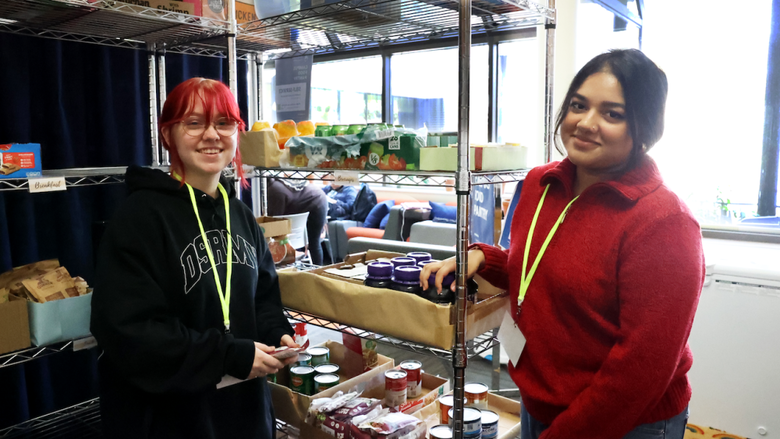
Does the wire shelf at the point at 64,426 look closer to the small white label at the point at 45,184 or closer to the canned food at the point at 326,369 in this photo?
the canned food at the point at 326,369

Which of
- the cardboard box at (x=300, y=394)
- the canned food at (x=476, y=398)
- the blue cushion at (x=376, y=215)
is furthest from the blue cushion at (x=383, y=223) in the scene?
the canned food at (x=476, y=398)

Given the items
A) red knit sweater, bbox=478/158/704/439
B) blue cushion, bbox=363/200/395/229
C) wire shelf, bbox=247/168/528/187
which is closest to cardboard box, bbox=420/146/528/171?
wire shelf, bbox=247/168/528/187

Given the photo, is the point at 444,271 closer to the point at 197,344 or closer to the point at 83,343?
the point at 197,344

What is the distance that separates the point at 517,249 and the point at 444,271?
187mm

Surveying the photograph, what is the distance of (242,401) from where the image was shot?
148cm

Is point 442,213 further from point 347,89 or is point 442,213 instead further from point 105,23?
point 105,23

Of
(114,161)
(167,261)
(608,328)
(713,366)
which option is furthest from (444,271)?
(713,366)

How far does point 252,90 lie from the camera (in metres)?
2.50

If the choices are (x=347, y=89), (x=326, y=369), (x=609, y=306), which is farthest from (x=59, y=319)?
(x=347, y=89)

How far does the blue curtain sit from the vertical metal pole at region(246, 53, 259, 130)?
43 cm

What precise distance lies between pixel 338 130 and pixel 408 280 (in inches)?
23.6

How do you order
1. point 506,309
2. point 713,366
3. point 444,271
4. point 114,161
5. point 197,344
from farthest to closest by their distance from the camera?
point 713,366 < point 114,161 < point 506,309 < point 444,271 < point 197,344

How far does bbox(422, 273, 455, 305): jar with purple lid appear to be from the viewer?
54.4 inches

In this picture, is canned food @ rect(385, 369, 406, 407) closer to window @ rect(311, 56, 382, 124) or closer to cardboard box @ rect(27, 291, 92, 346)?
cardboard box @ rect(27, 291, 92, 346)
